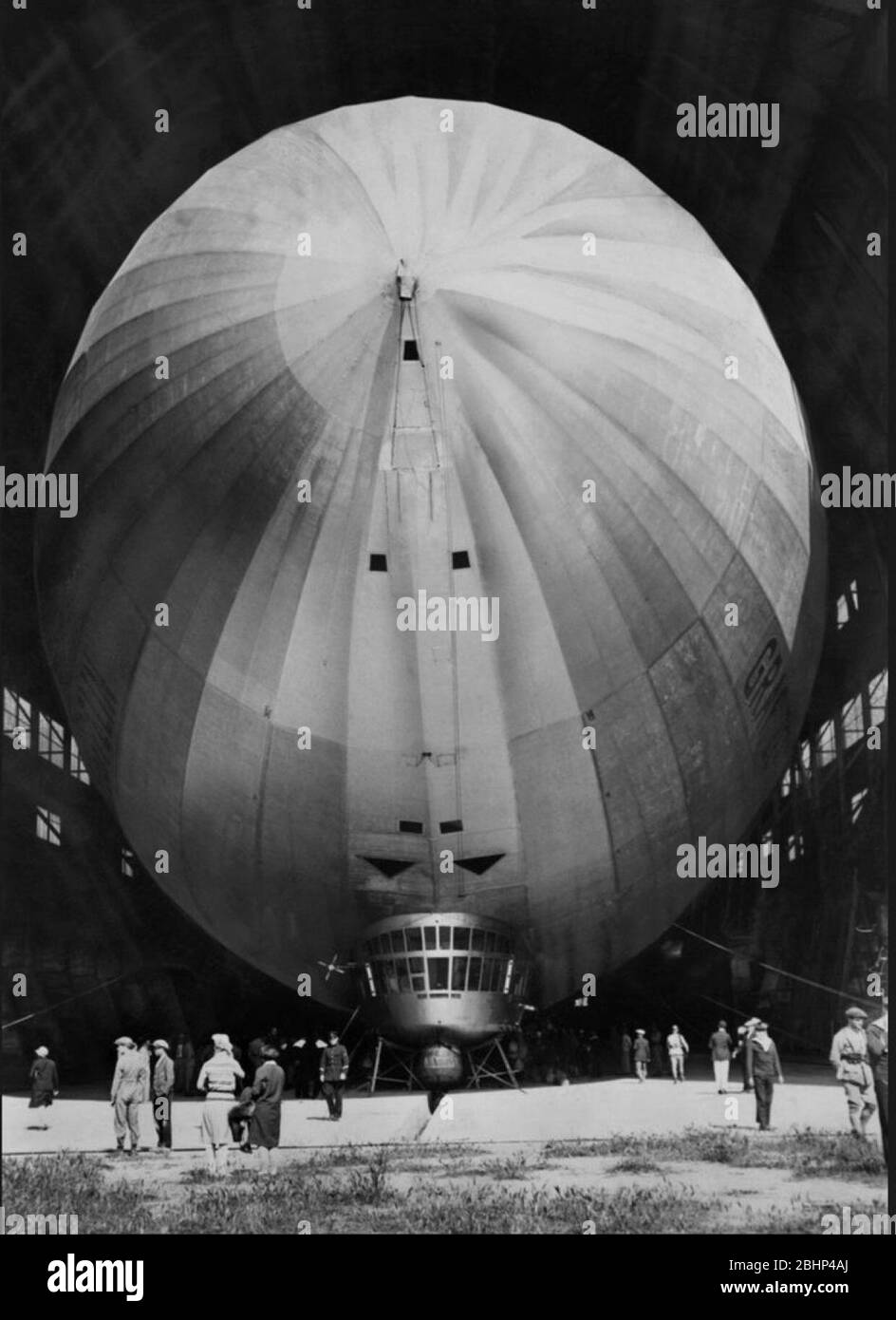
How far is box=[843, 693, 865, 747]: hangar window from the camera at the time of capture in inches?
467

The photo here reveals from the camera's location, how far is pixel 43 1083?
37.4ft

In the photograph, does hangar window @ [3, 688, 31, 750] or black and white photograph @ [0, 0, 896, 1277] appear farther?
hangar window @ [3, 688, 31, 750]

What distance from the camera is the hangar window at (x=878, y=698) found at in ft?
38.5

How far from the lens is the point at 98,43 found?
38.2 ft

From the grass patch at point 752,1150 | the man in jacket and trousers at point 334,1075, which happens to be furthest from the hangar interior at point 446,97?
the grass patch at point 752,1150

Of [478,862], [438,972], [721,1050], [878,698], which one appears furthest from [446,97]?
[721,1050]

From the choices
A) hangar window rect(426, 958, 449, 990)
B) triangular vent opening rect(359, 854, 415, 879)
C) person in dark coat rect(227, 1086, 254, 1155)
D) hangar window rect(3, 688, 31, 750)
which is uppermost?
hangar window rect(3, 688, 31, 750)

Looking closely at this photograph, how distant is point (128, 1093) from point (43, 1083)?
0.56m

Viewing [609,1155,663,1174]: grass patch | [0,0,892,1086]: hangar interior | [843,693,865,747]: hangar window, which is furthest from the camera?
[843,693,865,747]: hangar window

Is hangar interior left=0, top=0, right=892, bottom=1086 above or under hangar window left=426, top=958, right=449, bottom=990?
above

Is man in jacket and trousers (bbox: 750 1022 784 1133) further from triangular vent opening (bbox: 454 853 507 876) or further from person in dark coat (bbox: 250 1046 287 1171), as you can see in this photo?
person in dark coat (bbox: 250 1046 287 1171)

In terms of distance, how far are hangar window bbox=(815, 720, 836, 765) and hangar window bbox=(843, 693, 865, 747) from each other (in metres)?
0.08

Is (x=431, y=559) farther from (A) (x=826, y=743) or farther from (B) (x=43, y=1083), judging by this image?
(B) (x=43, y=1083)

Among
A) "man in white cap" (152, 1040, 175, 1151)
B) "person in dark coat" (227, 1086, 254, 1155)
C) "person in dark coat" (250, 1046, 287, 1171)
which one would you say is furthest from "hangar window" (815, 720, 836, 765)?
"man in white cap" (152, 1040, 175, 1151)
